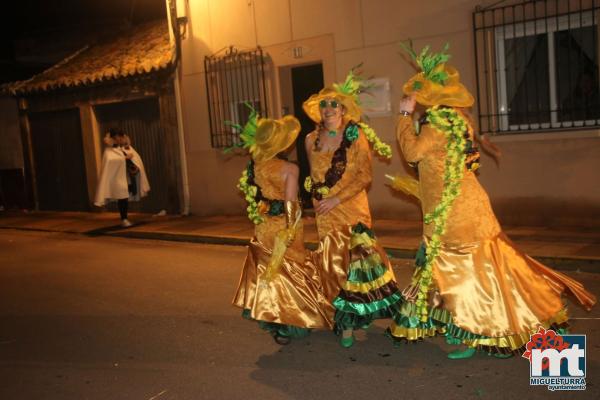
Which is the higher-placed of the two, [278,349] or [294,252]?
[294,252]

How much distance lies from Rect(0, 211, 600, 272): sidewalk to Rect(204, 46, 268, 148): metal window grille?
66.7 inches

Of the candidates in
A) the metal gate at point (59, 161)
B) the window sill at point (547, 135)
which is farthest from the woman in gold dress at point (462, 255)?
the metal gate at point (59, 161)

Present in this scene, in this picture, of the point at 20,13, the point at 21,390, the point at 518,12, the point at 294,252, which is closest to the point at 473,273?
the point at 294,252

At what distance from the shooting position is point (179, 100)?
539 inches

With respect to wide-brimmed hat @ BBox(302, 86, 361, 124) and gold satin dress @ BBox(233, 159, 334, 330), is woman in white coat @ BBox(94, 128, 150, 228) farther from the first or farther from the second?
wide-brimmed hat @ BBox(302, 86, 361, 124)

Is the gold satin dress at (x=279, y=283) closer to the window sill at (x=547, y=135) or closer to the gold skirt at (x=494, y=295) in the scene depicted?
the gold skirt at (x=494, y=295)

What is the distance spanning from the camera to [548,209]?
9391 millimetres

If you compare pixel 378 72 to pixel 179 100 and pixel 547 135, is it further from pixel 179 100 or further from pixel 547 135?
pixel 179 100

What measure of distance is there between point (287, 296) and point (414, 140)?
1.52 meters

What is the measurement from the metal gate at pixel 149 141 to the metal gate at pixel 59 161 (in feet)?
5.24

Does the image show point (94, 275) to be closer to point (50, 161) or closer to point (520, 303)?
point (520, 303)

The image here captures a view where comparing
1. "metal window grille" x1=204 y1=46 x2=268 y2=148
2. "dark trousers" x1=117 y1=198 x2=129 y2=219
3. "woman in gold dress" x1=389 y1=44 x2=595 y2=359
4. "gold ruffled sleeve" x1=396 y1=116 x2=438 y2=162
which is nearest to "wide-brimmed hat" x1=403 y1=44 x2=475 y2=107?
"woman in gold dress" x1=389 y1=44 x2=595 y2=359

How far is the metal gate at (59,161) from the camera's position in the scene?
16.2 m

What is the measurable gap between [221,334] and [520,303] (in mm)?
2561
